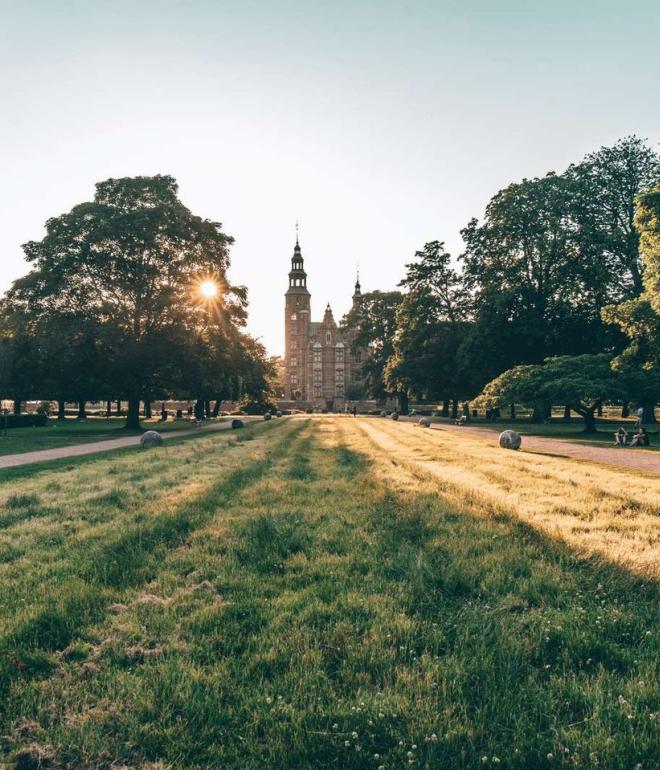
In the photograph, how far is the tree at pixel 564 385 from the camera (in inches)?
991

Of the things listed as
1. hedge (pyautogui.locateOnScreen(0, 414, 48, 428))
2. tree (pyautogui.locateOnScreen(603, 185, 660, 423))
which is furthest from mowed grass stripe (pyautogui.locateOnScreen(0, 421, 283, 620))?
hedge (pyautogui.locateOnScreen(0, 414, 48, 428))

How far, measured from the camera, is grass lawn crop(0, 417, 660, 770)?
2451 millimetres

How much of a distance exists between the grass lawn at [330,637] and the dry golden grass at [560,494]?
0.21 feet

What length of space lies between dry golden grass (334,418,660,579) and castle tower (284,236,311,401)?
332ft

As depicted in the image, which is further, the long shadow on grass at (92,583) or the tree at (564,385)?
the tree at (564,385)

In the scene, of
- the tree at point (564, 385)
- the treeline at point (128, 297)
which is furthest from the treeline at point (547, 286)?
the treeline at point (128, 297)

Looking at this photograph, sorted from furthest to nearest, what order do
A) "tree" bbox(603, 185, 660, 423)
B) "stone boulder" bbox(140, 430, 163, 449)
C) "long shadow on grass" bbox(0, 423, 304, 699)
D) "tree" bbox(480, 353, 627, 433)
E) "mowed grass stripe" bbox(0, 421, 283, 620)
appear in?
1. "tree" bbox(480, 353, 627, 433)
2. "tree" bbox(603, 185, 660, 423)
3. "stone boulder" bbox(140, 430, 163, 449)
4. "mowed grass stripe" bbox(0, 421, 283, 620)
5. "long shadow on grass" bbox(0, 423, 304, 699)

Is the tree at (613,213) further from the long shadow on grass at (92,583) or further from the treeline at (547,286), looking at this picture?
the long shadow on grass at (92,583)

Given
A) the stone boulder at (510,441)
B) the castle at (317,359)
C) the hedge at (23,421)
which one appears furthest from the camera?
the castle at (317,359)

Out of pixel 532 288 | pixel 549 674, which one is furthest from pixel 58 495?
pixel 532 288

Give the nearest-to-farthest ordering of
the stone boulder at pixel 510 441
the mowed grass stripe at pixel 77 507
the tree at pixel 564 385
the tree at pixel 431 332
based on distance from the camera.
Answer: the mowed grass stripe at pixel 77 507, the stone boulder at pixel 510 441, the tree at pixel 564 385, the tree at pixel 431 332

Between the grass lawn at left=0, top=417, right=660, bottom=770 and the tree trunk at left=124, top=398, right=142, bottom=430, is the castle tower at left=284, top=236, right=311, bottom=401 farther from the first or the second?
the grass lawn at left=0, top=417, right=660, bottom=770

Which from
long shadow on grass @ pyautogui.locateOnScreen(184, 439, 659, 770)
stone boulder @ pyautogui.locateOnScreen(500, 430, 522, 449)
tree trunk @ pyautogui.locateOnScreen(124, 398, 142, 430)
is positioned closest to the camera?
long shadow on grass @ pyautogui.locateOnScreen(184, 439, 659, 770)

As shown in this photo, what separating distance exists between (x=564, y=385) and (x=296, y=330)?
95.5m
